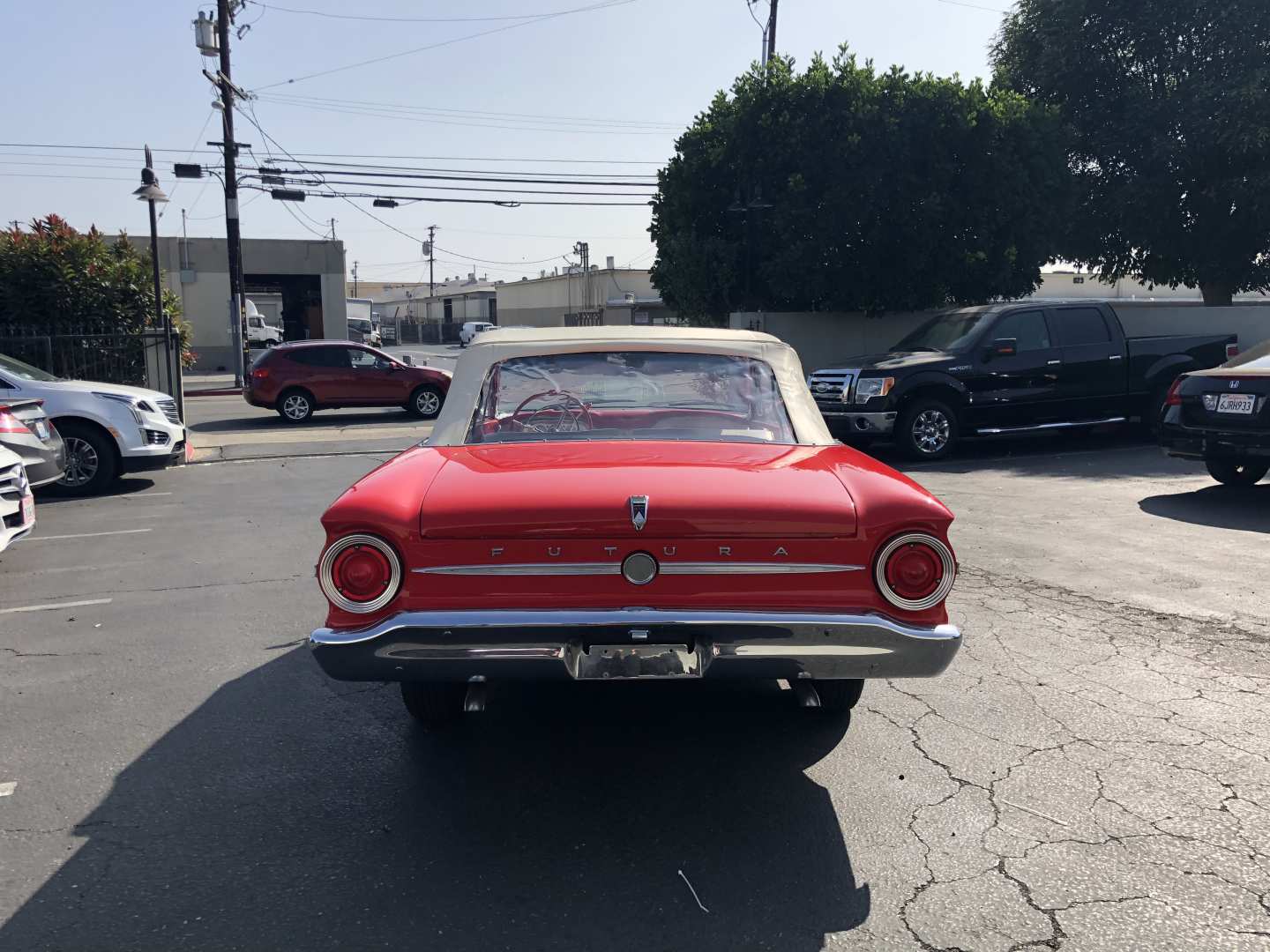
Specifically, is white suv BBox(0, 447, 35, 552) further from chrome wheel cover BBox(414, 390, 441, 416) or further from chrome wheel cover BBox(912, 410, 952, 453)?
chrome wheel cover BBox(414, 390, 441, 416)

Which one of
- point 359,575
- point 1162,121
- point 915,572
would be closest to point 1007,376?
point 1162,121

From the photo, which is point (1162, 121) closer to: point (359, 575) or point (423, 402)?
point (423, 402)

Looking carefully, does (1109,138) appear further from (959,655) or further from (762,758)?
(762,758)

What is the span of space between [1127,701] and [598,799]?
98.2 inches

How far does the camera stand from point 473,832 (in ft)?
11.7

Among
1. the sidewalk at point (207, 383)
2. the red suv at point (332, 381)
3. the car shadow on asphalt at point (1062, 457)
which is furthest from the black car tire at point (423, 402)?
the car shadow on asphalt at point (1062, 457)

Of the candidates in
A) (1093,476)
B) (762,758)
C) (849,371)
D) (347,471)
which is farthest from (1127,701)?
(347,471)

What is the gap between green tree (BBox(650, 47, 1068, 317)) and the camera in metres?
18.0

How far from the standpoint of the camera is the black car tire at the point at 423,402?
20.4 m

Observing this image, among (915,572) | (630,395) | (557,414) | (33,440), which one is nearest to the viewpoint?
(915,572)

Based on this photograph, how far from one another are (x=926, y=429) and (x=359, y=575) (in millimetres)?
10270

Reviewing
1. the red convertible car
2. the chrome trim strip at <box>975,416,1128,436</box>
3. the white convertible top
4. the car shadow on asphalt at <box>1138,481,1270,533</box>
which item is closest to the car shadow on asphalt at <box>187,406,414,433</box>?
the chrome trim strip at <box>975,416,1128,436</box>

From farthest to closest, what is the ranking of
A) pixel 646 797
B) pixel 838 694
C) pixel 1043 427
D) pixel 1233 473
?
pixel 1043 427 < pixel 1233 473 < pixel 838 694 < pixel 646 797

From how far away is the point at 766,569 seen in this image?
343 centimetres
